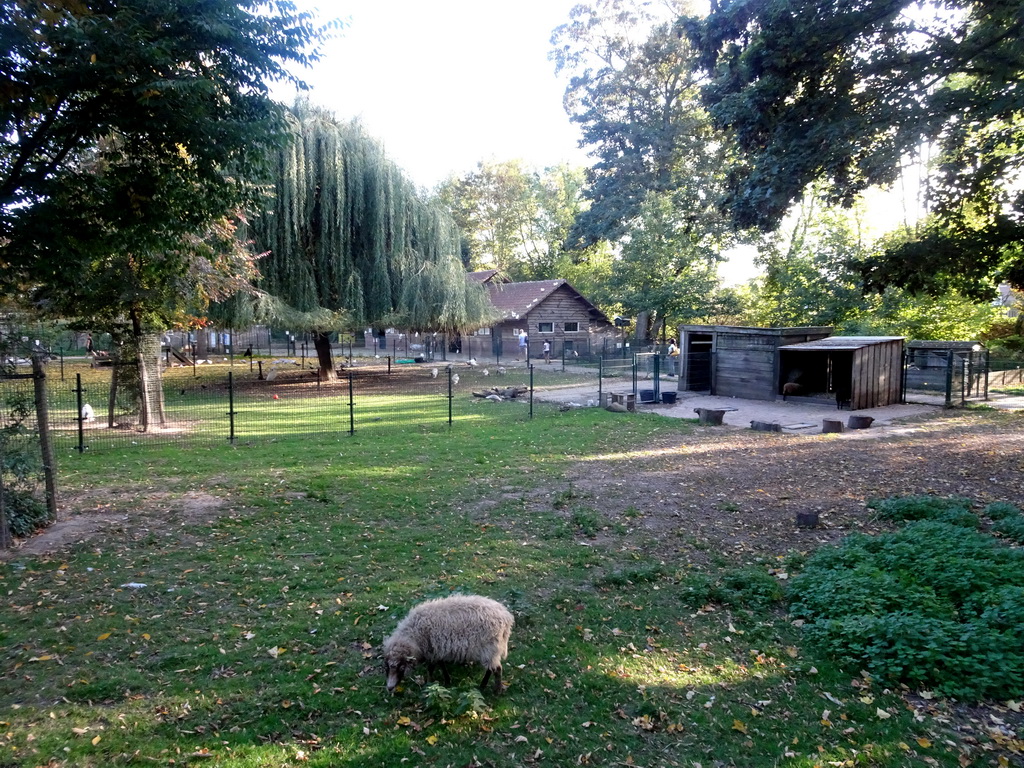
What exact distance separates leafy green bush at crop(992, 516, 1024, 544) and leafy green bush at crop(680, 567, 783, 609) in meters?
3.07

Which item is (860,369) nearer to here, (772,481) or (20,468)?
(772,481)

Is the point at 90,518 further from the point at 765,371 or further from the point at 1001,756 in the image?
the point at 765,371

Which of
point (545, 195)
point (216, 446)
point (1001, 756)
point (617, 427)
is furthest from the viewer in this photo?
point (545, 195)

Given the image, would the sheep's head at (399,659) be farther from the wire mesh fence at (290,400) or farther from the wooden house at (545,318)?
the wooden house at (545,318)

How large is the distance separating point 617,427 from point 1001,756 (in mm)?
12609

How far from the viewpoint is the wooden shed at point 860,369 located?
19.1 m

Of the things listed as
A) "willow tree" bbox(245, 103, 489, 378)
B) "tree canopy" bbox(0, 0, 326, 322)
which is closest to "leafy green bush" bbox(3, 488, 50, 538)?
"tree canopy" bbox(0, 0, 326, 322)

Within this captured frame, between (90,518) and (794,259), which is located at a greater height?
(794,259)

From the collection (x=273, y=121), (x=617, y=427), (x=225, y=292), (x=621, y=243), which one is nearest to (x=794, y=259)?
(x=621, y=243)

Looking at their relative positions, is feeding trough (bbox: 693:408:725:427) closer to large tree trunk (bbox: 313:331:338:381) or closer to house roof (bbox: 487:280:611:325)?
large tree trunk (bbox: 313:331:338:381)

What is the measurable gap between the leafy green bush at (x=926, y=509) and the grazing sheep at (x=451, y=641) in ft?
Answer: 20.2

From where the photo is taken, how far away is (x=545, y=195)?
205 ft

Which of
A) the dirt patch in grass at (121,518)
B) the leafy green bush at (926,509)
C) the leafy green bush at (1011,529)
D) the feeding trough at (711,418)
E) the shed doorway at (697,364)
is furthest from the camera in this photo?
the shed doorway at (697,364)

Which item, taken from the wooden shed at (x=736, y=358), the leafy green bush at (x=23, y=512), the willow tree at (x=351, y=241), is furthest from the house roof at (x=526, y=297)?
the leafy green bush at (x=23, y=512)
